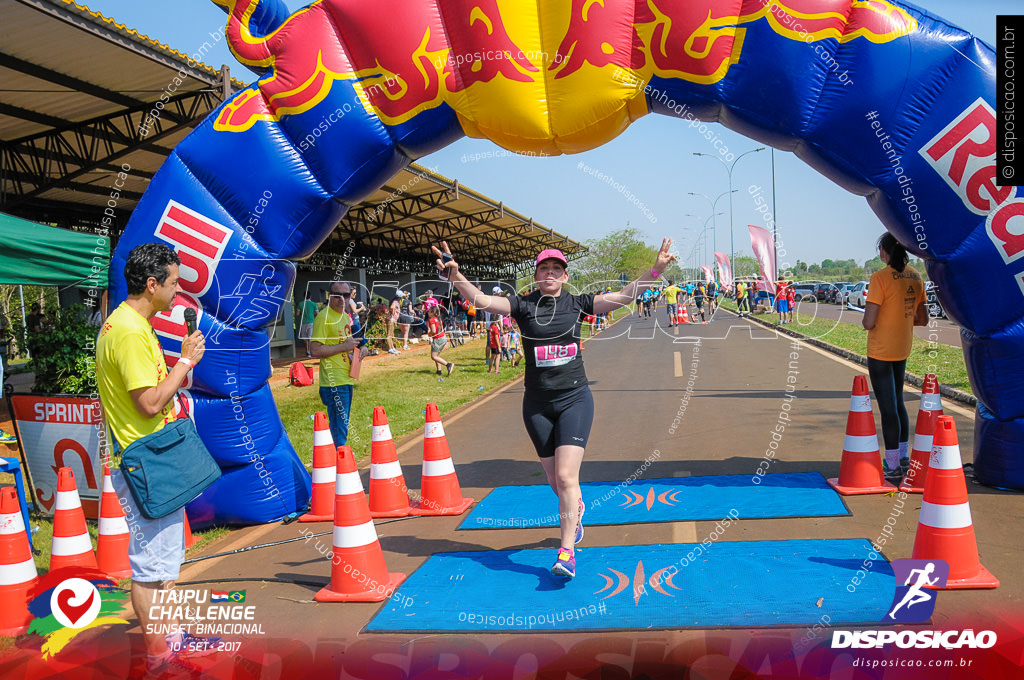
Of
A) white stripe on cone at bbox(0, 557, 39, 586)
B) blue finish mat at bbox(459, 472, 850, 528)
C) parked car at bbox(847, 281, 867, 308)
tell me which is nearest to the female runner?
blue finish mat at bbox(459, 472, 850, 528)

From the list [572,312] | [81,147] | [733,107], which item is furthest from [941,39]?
[81,147]

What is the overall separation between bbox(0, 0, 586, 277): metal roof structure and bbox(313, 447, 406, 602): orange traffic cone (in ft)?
23.5

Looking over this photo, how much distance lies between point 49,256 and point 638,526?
589 centimetres

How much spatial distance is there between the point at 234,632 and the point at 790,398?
29.4 ft

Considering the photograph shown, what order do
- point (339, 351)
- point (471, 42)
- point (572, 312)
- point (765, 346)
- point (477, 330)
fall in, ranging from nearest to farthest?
point (572, 312)
point (471, 42)
point (339, 351)
point (765, 346)
point (477, 330)

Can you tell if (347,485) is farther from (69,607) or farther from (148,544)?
(69,607)

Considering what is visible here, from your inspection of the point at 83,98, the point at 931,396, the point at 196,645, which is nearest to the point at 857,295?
the point at 931,396

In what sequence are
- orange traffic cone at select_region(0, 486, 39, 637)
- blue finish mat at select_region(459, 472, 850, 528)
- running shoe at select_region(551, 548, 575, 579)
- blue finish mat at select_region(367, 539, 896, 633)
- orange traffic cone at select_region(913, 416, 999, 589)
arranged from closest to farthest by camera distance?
blue finish mat at select_region(367, 539, 896, 633)
orange traffic cone at select_region(913, 416, 999, 589)
orange traffic cone at select_region(0, 486, 39, 637)
running shoe at select_region(551, 548, 575, 579)
blue finish mat at select_region(459, 472, 850, 528)

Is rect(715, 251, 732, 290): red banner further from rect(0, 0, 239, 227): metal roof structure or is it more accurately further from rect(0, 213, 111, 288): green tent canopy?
rect(0, 213, 111, 288): green tent canopy

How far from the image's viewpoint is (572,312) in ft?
15.2

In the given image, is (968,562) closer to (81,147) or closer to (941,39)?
(941,39)

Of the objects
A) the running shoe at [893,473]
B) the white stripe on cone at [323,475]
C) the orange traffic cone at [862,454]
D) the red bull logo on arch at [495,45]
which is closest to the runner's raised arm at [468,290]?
the red bull logo on arch at [495,45]

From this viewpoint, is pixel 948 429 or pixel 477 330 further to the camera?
pixel 477 330

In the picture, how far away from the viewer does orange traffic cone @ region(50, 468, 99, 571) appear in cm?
439
